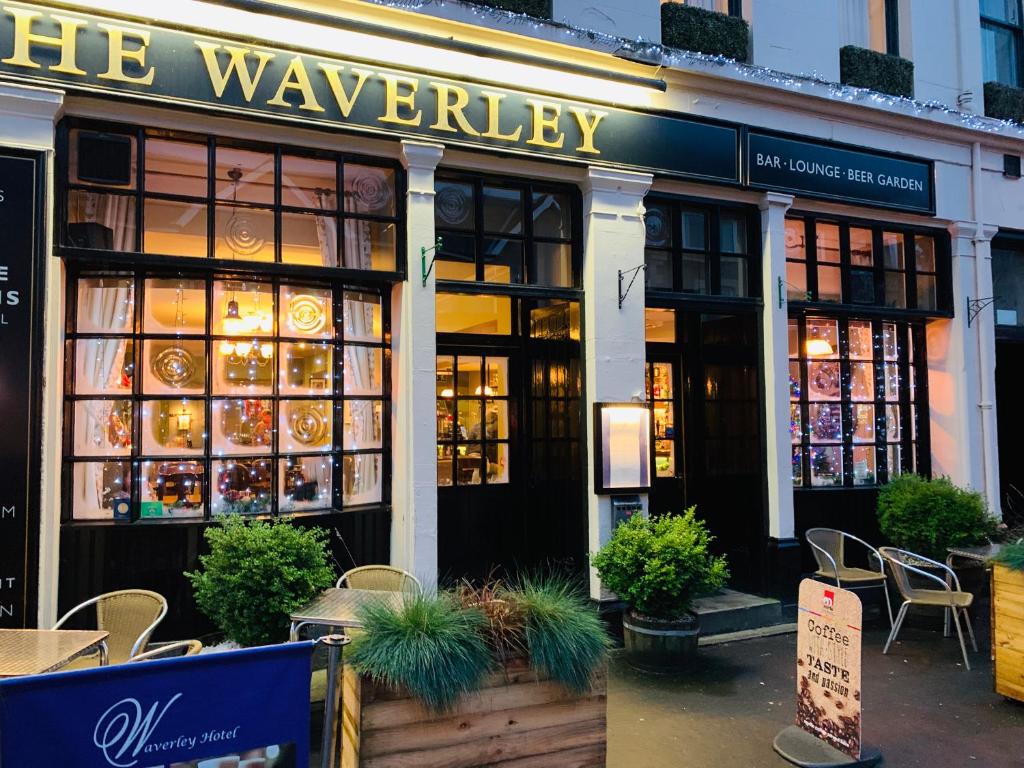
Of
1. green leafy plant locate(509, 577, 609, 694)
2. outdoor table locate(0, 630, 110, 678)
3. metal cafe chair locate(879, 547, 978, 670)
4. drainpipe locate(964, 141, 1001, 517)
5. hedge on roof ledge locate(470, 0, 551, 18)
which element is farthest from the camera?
drainpipe locate(964, 141, 1001, 517)

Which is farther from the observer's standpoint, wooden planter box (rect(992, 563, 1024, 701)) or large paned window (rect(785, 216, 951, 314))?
large paned window (rect(785, 216, 951, 314))

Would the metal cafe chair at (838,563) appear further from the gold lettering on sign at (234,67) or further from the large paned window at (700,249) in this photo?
the gold lettering on sign at (234,67)

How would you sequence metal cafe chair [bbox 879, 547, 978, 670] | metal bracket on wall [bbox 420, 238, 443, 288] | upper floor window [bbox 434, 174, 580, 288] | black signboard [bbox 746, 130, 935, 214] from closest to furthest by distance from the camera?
metal cafe chair [bbox 879, 547, 978, 670]
metal bracket on wall [bbox 420, 238, 443, 288]
upper floor window [bbox 434, 174, 580, 288]
black signboard [bbox 746, 130, 935, 214]

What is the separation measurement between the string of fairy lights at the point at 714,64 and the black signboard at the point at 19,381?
3.21 meters

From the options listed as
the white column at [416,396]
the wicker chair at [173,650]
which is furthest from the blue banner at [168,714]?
the white column at [416,396]

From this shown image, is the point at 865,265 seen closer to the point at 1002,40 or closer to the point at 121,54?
the point at 1002,40

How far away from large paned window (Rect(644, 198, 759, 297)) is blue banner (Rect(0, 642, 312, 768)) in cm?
603

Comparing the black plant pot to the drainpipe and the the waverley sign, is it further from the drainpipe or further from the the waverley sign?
the drainpipe

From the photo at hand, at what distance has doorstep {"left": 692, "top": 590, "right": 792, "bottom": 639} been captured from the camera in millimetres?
7434

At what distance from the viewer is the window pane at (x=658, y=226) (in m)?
8.12

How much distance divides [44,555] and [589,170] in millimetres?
5652

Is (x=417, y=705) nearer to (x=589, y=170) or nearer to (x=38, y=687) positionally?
(x=38, y=687)

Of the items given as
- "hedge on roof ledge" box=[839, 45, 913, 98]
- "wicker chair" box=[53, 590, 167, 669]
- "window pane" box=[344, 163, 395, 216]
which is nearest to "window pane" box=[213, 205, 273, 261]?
"window pane" box=[344, 163, 395, 216]

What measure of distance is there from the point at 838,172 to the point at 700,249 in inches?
76.3
